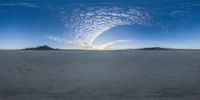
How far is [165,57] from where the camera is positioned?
2436 cm

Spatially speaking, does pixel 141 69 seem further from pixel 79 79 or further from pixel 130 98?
pixel 130 98

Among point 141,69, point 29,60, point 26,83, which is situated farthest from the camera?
point 29,60

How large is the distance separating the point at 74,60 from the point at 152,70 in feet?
15.3

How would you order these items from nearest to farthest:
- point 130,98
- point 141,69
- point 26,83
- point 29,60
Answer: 1. point 130,98
2. point 26,83
3. point 141,69
4. point 29,60

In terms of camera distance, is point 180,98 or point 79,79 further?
point 79,79

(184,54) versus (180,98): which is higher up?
(184,54)

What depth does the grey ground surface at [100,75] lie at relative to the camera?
1724 centimetres

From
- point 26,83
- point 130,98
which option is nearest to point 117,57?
point 26,83

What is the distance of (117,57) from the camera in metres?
24.4

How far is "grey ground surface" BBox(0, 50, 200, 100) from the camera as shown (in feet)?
56.6

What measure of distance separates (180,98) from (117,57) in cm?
846

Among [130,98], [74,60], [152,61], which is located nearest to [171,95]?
[130,98]

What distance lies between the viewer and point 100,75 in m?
20.8

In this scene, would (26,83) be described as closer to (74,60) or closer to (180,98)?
(74,60)
